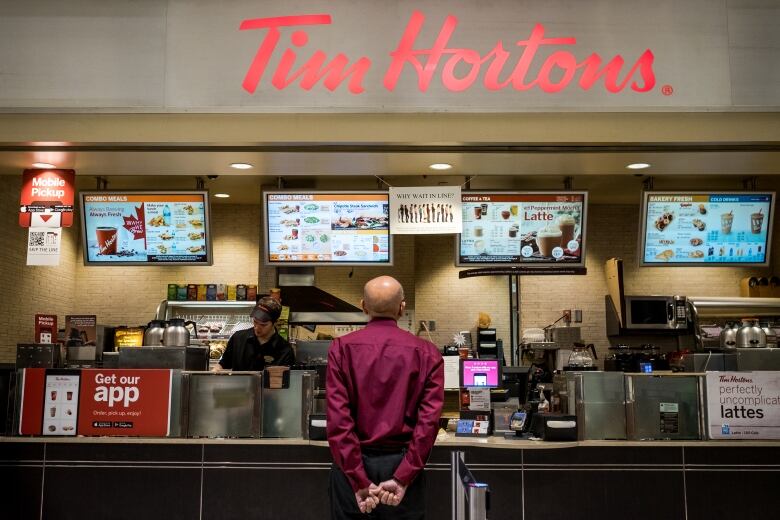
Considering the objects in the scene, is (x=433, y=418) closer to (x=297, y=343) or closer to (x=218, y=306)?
(x=297, y=343)

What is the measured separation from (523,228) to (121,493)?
3.79m

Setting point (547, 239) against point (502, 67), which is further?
point (547, 239)

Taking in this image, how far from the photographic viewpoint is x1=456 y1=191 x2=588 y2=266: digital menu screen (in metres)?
6.32

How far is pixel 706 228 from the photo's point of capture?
6324mm

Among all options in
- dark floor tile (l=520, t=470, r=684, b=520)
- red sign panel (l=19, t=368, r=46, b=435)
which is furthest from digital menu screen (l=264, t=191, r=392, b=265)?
dark floor tile (l=520, t=470, r=684, b=520)

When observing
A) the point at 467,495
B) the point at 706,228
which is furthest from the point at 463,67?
the point at 467,495

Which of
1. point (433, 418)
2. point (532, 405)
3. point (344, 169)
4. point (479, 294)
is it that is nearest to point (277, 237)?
point (344, 169)

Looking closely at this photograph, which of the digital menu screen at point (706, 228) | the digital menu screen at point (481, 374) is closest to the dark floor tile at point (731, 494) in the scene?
the digital menu screen at point (481, 374)

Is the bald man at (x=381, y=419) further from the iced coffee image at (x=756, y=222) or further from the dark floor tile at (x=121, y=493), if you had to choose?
the iced coffee image at (x=756, y=222)

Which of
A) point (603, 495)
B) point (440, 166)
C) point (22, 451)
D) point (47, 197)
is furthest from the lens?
point (47, 197)

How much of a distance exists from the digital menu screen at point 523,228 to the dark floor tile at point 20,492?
3.66 metres

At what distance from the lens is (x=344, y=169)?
5.93m

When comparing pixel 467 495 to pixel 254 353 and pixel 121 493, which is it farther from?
pixel 254 353

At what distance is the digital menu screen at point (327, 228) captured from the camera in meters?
6.21
